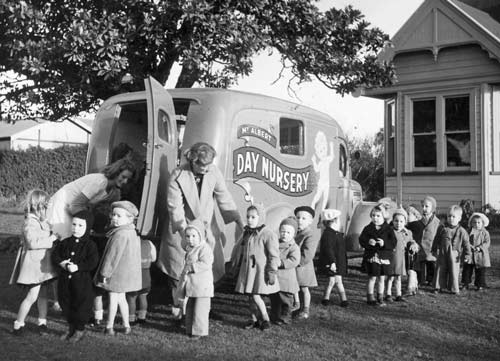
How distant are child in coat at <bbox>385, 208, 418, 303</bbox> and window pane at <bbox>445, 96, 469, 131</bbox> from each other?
26.8 ft

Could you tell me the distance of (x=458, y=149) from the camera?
15.5 m

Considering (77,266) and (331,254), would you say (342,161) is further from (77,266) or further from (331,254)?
(77,266)

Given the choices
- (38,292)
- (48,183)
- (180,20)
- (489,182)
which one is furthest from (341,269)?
(48,183)

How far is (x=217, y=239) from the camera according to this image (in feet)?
22.1

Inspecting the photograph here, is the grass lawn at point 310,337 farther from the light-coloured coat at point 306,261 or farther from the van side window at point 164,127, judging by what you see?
the van side window at point 164,127

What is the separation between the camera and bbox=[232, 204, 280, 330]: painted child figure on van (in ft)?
20.2

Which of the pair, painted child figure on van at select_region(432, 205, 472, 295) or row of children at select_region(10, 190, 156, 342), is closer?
row of children at select_region(10, 190, 156, 342)

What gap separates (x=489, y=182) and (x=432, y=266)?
21.1 ft

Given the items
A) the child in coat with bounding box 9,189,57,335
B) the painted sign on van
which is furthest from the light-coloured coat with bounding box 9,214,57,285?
the painted sign on van

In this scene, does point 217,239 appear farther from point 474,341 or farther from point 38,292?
point 474,341

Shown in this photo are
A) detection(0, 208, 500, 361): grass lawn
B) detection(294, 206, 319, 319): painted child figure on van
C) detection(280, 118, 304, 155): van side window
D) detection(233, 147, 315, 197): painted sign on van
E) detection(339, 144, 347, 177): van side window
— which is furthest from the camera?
detection(339, 144, 347, 177): van side window

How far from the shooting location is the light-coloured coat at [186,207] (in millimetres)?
6188

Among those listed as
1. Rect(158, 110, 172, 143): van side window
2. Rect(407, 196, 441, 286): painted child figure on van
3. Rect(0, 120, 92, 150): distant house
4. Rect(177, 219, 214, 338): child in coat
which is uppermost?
Rect(0, 120, 92, 150): distant house

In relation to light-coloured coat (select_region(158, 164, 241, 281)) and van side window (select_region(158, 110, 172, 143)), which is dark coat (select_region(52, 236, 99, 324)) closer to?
light-coloured coat (select_region(158, 164, 241, 281))
